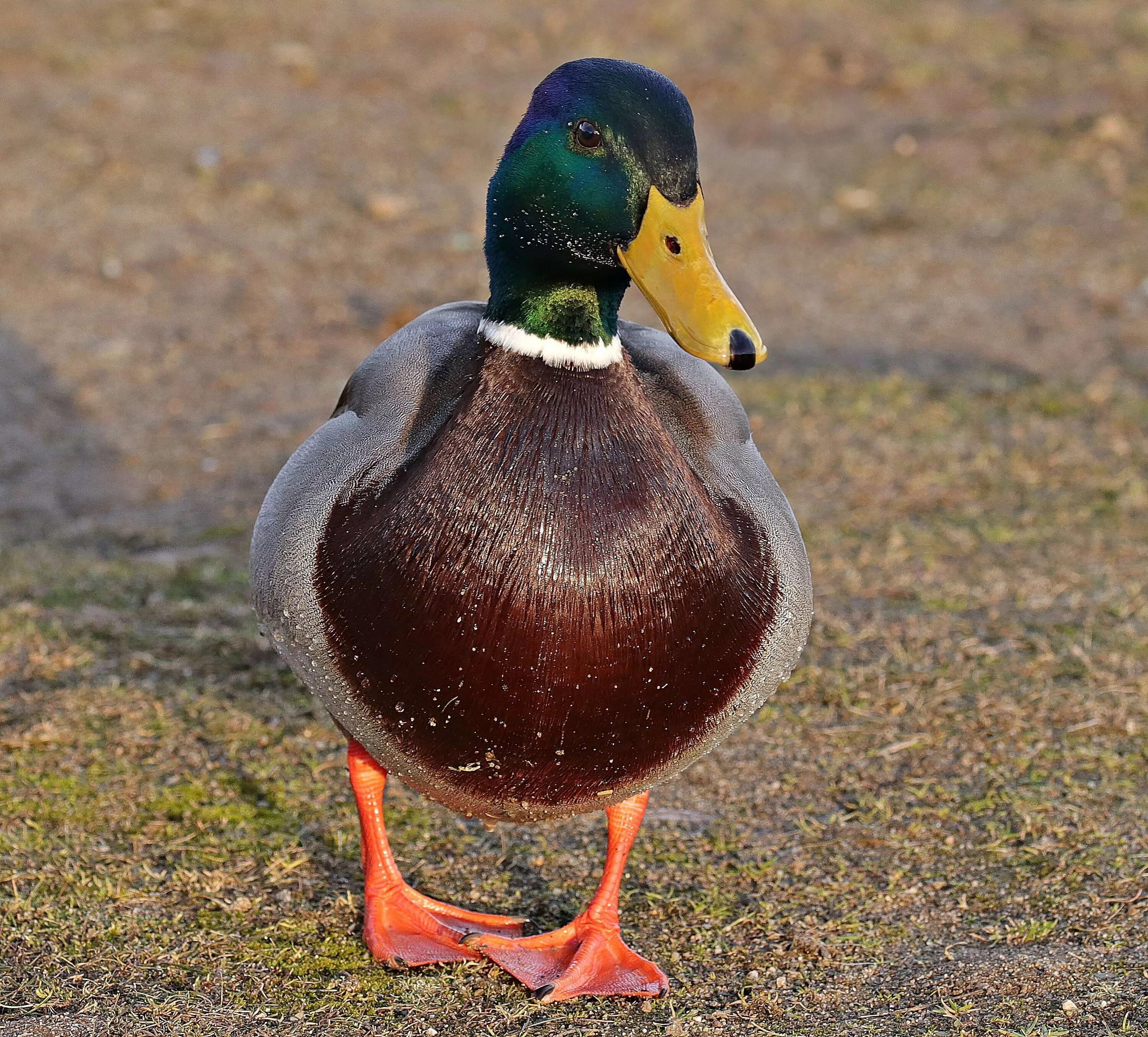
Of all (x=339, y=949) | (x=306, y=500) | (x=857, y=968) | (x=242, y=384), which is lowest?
(x=242, y=384)

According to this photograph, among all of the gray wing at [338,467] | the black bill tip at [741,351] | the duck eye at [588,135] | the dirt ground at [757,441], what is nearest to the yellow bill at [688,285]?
the black bill tip at [741,351]

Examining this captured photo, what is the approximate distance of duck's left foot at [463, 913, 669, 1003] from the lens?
2.68 m

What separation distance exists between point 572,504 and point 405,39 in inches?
335

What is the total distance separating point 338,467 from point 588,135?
2.51ft

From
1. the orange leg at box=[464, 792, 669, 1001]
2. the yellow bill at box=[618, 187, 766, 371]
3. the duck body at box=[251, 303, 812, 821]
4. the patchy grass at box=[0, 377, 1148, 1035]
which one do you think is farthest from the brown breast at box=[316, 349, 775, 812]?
the patchy grass at box=[0, 377, 1148, 1035]

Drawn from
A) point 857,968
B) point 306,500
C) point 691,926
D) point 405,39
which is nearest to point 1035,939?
point 857,968

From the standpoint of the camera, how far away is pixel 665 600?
7.74 feet

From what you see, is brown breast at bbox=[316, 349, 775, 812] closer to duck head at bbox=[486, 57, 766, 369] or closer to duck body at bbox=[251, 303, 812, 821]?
duck body at bbox=[251, 303, 812, 821]

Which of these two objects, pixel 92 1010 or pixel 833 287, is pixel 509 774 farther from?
pixel 833 287

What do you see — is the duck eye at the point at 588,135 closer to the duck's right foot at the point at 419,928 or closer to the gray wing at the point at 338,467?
the gray wing at the point at 338,467

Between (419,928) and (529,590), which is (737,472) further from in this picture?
(419,928)

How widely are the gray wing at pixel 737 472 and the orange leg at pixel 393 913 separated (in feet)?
2.35

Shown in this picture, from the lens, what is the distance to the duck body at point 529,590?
2318 mm

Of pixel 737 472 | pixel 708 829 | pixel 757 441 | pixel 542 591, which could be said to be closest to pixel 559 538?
pixel 542 591
